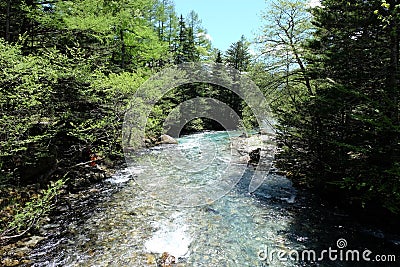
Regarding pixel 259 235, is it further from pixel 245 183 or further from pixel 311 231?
pixel 245 183

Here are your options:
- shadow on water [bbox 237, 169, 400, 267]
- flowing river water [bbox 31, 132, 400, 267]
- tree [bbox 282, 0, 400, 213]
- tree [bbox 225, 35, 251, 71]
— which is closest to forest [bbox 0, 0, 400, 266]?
tree [bbox 282, 0, 400, 213]

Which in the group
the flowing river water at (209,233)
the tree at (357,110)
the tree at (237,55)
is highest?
the tree at (237,55)

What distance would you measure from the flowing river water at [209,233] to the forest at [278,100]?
755 millimetres

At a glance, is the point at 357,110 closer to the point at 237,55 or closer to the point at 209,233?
the point at 209,233

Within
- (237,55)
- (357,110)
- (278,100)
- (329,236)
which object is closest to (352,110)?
(357,110)

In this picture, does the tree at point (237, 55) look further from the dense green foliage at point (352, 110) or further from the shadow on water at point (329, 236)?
the shadow on water at point (329, 236)

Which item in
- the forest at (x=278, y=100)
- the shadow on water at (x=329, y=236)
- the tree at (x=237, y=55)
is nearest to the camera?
the shadow on water at (x=329, y=236)

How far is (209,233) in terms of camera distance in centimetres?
593

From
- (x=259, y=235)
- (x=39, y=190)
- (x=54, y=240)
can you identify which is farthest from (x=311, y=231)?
(x=39, y=190)

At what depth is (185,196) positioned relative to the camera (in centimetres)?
826

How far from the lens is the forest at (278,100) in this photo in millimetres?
5157

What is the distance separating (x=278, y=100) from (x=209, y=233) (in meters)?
5.86

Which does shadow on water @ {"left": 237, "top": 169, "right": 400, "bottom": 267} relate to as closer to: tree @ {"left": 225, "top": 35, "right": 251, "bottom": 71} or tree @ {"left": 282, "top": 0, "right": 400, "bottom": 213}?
tree @ {"left": 282, "top": 0, "right": 400, "bottom": 213}

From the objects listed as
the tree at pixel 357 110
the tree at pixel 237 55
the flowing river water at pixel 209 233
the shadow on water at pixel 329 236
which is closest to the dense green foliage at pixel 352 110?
the tree at pixel 357 110
